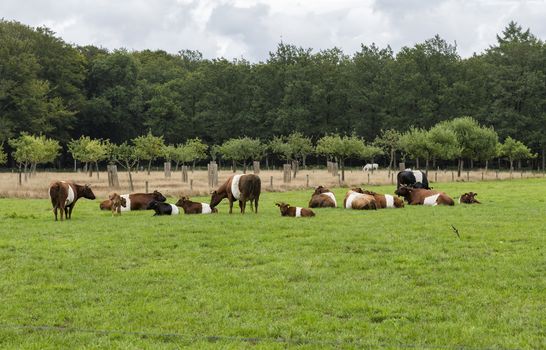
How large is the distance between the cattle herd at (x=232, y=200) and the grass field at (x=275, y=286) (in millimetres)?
2678

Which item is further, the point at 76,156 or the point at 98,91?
the point at 98,91

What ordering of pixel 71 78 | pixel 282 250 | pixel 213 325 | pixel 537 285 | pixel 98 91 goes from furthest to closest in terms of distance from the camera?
pixel 98 91, pixel 71 78, pixel 282 250, pixel 537 285, pixel 213 325

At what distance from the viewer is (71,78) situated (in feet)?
260

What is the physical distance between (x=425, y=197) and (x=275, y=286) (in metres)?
15.4

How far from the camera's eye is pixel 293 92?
85.9 meters

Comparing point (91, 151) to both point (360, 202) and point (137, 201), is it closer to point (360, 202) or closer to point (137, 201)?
point (137, 201)

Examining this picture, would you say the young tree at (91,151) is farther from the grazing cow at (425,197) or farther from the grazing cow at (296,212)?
the grazing cow at (296,212)

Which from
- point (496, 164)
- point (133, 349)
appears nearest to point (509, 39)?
point (496, 164)

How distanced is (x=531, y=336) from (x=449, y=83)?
3214 inches

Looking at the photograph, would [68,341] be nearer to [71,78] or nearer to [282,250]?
[282,250]

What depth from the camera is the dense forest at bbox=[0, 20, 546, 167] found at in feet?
252

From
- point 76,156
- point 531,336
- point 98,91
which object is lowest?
point 531,336

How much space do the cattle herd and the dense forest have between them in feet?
179

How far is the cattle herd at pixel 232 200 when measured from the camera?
18.7m
